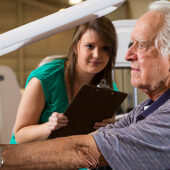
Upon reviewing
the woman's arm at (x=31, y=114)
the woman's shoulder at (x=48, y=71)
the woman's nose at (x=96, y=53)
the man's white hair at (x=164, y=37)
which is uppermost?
the man's white hair at (x=164, y=37)

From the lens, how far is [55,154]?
676 mm

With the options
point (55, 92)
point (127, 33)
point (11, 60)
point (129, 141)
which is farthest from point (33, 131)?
point (11, 60)

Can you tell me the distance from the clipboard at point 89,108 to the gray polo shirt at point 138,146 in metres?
0.40

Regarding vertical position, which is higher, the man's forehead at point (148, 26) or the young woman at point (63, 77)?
the man's forehead at point (148, 26)

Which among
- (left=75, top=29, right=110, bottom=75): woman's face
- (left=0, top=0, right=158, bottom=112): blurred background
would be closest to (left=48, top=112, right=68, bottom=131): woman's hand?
(left=75, top=29, right=110, bottom=75): woman's face

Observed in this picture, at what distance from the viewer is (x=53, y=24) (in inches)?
21.3

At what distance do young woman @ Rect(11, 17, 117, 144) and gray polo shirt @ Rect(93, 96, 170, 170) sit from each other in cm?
64

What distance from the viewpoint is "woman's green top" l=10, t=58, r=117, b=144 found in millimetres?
1433

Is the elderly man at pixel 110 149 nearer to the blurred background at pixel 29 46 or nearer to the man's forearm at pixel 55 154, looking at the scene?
the man's forearm at pixel 55 154

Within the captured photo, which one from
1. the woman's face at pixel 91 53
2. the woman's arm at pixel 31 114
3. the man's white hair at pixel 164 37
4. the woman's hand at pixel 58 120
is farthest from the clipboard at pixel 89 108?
the man's white hair at pixel 164 37

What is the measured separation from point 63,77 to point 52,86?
9 centimetres

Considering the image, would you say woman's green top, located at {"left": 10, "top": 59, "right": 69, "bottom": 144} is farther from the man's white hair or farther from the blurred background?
the blurred background

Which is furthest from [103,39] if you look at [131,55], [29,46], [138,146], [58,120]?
[29,46]

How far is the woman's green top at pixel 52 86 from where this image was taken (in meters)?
1.43
